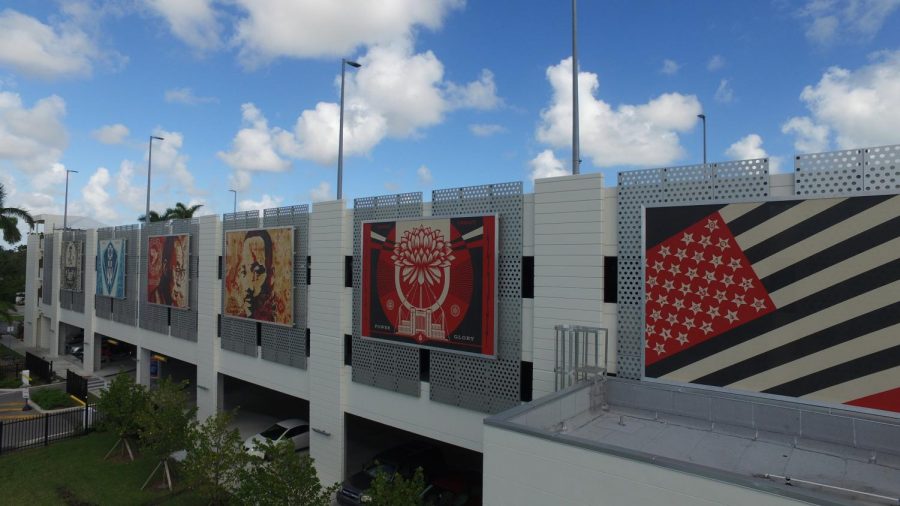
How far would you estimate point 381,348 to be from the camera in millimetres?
16516

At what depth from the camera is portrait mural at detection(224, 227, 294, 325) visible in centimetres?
1986

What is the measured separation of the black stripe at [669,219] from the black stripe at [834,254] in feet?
5.87

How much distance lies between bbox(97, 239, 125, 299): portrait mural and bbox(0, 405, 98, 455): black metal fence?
8.26m

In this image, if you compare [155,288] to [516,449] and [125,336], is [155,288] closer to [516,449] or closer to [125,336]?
[125,336]

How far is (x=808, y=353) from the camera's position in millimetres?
9906

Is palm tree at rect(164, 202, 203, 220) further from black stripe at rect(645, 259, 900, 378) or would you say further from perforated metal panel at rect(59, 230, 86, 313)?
black stripe at rect(645, 259, 900, 378)

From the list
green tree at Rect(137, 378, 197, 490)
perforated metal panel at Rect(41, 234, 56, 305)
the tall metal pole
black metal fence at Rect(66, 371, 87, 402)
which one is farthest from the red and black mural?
perforated metal panel at Rect(41, 234, 56, 305)

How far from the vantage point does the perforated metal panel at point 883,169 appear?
9.16 meters

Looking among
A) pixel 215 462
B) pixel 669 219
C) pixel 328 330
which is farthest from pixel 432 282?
Result: pixel 215 462

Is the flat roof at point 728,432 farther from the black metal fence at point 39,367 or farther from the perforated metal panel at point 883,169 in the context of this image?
the black metal fence at point 39,367

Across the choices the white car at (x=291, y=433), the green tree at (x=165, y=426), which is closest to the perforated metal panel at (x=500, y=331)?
the white car at (x=291, y=433)

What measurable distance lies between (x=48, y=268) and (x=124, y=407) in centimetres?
3011

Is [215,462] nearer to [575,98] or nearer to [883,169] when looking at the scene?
[575,98]

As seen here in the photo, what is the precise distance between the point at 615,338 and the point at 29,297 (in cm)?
5333
